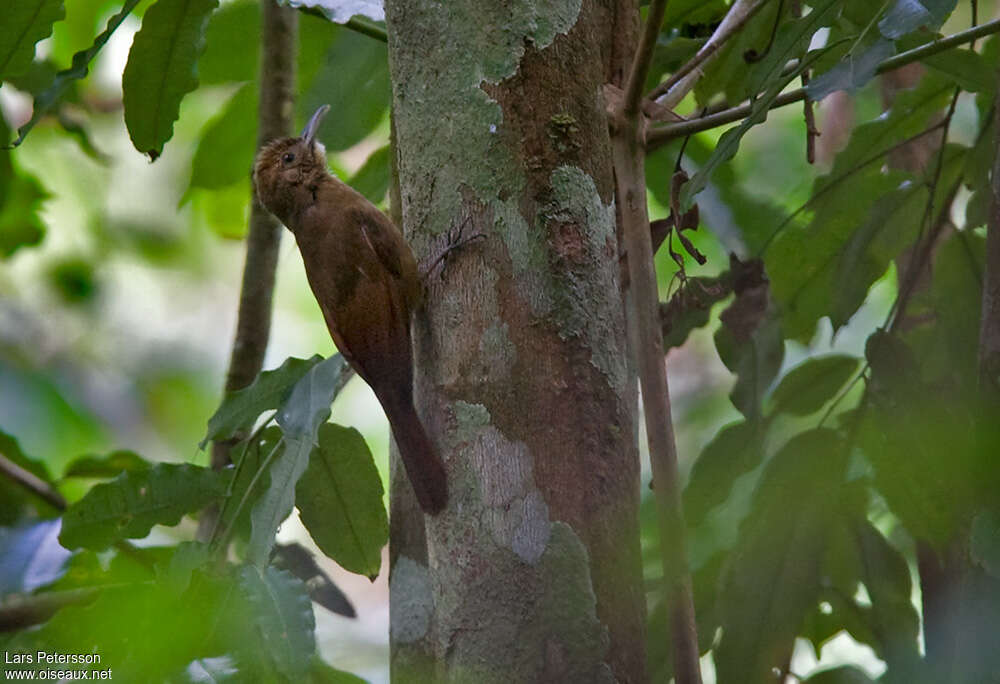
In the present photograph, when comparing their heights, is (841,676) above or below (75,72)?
below

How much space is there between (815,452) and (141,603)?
1.55 metres

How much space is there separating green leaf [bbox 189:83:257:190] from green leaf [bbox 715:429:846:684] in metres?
1.68

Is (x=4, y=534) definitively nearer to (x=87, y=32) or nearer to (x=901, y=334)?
(x=87, y=32)

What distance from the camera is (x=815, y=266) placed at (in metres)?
2.78

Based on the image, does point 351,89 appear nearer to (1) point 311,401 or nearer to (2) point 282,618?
(1) point 311,401

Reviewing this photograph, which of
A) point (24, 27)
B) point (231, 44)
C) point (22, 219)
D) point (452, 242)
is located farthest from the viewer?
point (22, 219)

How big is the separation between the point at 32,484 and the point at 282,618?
1.55 metres

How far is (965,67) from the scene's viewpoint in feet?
7.75

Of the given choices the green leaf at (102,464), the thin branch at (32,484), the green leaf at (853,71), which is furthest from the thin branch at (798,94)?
the thin branch at (32,484)

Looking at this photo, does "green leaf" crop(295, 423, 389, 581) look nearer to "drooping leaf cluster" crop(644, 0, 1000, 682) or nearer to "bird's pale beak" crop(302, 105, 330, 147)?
"drooping leaf cluster" crop(644, 0, 1000, 682)

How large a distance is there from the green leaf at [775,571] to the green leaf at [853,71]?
2.94 feet

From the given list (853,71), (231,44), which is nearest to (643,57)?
(853,71)

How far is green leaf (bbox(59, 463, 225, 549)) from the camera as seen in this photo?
92.9 inches

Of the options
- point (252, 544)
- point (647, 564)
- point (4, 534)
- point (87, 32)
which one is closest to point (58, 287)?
point (87, 32)
